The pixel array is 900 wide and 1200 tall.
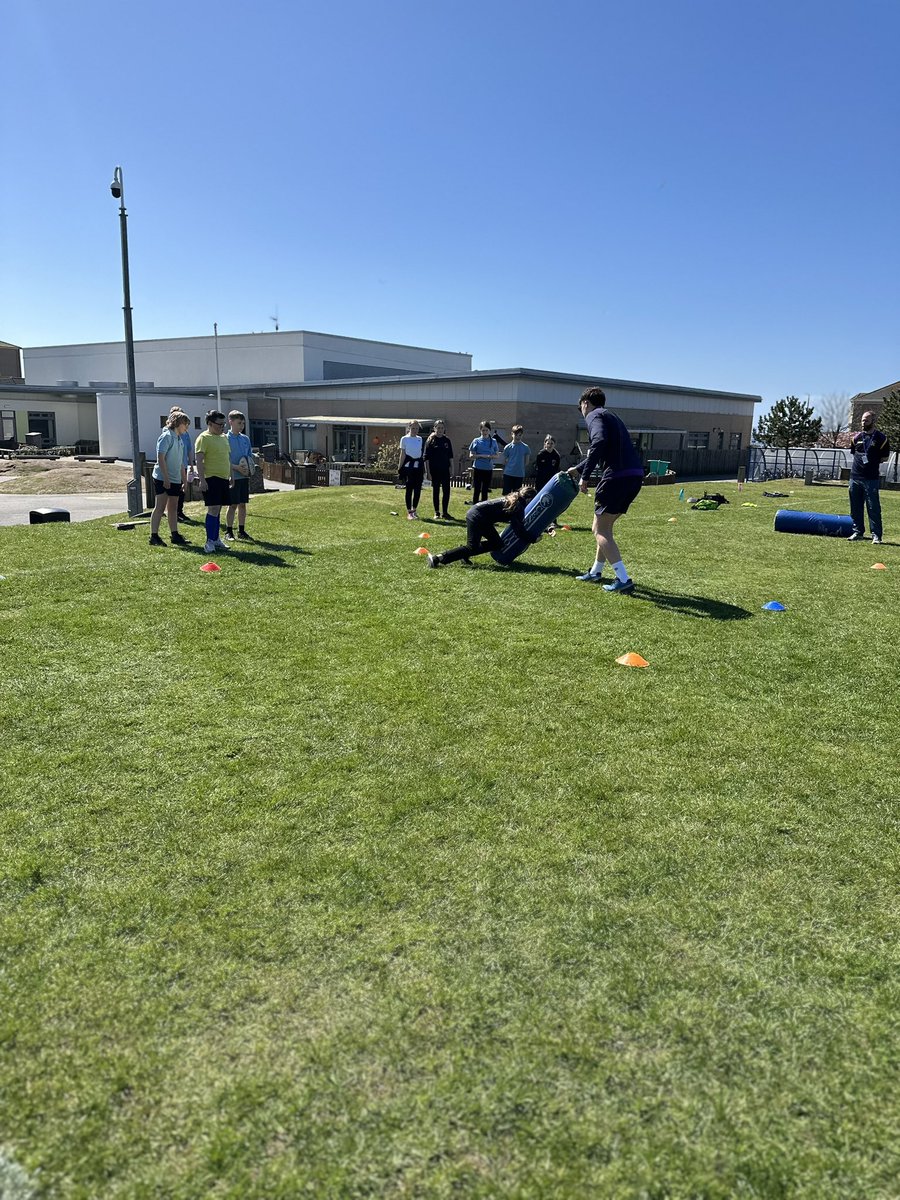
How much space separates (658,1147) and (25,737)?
376 centimetres

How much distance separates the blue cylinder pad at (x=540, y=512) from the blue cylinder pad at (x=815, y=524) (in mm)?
6142

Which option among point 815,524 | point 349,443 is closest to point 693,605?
point 815,524

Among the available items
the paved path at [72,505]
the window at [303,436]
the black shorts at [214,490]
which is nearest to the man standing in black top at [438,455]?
the black shorts at [214,490]

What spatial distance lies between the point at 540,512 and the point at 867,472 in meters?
5.87

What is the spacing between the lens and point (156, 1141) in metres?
1.89

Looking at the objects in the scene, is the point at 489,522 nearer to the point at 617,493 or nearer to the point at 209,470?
the point at 617,493

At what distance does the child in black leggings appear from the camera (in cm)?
909

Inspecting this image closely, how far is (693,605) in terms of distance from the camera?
24.9 ft

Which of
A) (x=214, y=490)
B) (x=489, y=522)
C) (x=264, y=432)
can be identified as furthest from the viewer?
(x=264, y=432)

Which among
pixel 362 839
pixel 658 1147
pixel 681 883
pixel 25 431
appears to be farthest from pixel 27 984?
pixel 25 431

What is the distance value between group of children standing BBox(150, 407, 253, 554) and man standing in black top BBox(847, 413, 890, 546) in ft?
29.0

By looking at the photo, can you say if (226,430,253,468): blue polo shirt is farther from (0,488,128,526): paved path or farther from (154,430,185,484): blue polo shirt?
(0,488,128,526): paved path

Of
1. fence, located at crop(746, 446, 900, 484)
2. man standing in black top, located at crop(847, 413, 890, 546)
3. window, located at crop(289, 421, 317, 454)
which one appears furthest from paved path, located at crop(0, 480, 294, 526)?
fence, located at crop(746, 446, 900, 484)

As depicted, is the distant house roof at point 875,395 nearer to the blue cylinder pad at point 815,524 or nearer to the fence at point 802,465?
the fence at point 802,465
